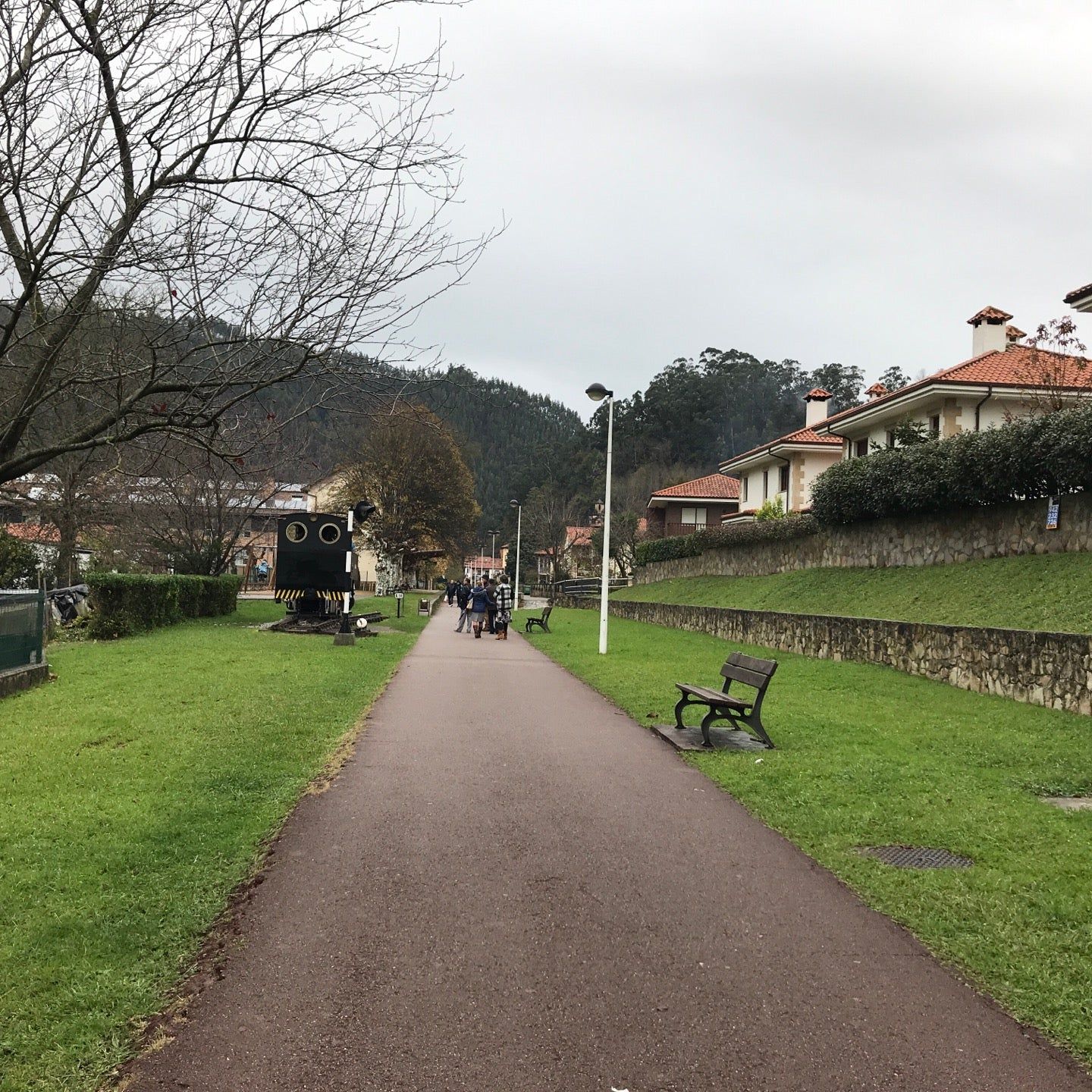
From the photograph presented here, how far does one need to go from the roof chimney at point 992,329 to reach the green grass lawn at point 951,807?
78.7 feet

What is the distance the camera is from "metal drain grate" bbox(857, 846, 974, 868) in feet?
19.6

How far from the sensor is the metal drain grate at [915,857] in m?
5.98

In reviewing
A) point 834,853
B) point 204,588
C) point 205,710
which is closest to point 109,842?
point 834,853

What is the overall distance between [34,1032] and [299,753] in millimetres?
5702

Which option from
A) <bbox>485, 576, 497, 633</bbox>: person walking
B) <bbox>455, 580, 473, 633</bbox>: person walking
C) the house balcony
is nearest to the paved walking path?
<bbox>485, 576, 497, 633</bbox>: person walking

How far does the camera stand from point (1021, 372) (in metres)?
31.1

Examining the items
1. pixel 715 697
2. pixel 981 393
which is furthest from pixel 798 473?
pixel 715 697

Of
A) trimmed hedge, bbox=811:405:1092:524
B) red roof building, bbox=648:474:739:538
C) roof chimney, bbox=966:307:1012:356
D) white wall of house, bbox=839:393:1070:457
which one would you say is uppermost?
roof chimney, bbox=966:307:1012:356

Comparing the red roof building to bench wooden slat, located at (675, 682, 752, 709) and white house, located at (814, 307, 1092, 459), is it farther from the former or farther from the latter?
bench wooden slat, located at (675, 682, 752, 709)

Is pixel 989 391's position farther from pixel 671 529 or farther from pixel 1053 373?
pixel 671 529

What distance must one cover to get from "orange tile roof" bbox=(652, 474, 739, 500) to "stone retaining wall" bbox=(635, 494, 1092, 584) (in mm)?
27386

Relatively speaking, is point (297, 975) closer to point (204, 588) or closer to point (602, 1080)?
point (602, 1080)

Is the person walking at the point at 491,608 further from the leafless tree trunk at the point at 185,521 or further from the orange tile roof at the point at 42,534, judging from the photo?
the orange tile roof at the point at 42,534

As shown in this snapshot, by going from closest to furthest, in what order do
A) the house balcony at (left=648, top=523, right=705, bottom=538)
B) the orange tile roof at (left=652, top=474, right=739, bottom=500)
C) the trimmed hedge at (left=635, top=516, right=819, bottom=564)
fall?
the trimmed hedge at (left=635, top=516, right=819, bottom=564), the orange tile roof at (left=652, top=474, right=739, bottom=500), the house balcony at (left=648, top=523, right=705, bottom=538)
